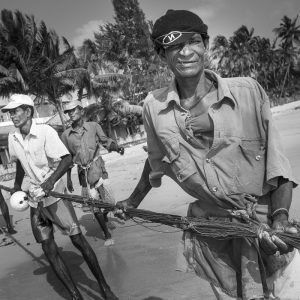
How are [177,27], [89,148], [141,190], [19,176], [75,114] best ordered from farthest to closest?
1. [89,148]
2. [75,114]
3. [19,176]
4. [141,190]
5. [177,27]

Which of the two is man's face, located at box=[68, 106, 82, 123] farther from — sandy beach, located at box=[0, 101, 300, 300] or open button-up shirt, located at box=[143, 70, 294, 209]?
open button-up shirt, located at box=[143, 70, 294, 209]

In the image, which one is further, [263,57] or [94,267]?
[263,57]

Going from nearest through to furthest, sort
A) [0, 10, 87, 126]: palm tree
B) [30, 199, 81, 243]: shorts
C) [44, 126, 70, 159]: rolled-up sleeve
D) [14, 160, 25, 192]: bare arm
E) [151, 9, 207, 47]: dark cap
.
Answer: [151, 9, 207, 47]: dark cap
[44, 126, 70, 159]: rolled-up sleeve
[30, 199, 81, 243]: shorts
[14, 160, 25, 192]: bare arm
[0, 10, 87, 126]: palm tree

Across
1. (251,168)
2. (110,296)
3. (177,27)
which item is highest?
(177,27)

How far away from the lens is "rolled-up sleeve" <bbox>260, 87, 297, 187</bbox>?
1.69 metres

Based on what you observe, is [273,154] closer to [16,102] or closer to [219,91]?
[219,91]

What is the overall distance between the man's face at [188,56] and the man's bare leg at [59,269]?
8.31ft

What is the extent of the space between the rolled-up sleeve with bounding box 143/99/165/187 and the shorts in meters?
1.75

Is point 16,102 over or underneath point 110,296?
over

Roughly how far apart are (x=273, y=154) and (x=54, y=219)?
8.51 ft

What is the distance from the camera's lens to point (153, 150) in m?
2.15

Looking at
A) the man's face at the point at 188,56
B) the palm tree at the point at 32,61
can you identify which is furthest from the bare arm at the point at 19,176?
the palm tree at the point at 32,61

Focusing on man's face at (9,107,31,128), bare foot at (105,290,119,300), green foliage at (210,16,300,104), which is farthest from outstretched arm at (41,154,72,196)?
green foliage at (210,16,300,104)

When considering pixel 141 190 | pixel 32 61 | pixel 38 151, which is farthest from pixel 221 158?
pixel 32 61
